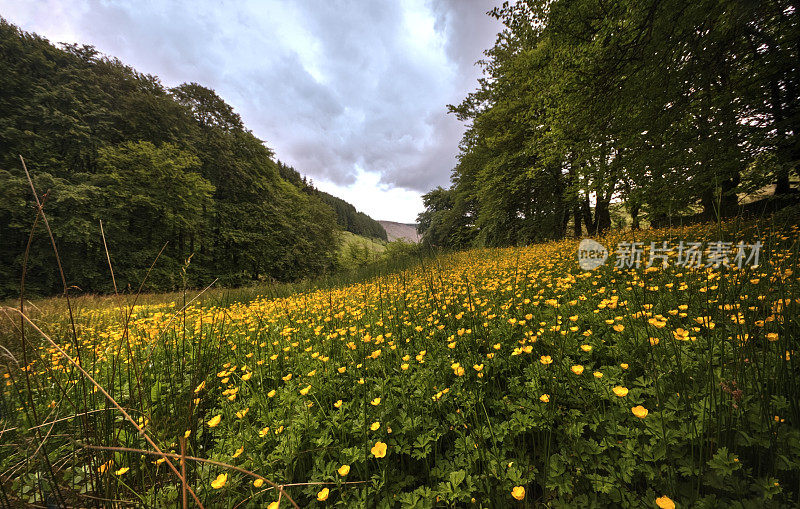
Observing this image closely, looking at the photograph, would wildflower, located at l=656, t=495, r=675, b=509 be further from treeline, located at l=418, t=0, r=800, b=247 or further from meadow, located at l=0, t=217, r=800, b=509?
treeline, located at l=418, t=0, r=800, b=247

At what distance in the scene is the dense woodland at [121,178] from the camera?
12.8 m

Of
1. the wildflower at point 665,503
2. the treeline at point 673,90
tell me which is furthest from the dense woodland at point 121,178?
the treeline at point 673,90

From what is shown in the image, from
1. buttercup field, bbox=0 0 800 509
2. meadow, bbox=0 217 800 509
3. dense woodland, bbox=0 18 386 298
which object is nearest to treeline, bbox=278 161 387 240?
dense woodland, bbox=0 18 386 298

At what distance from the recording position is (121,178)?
47.2ft

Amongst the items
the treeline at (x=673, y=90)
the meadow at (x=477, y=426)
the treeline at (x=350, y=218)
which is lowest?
the meadow at (x=477, y=426)

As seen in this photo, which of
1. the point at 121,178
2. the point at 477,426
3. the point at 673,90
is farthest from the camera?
the point at 121,178

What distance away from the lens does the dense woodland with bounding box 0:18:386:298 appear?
12781 millimetres

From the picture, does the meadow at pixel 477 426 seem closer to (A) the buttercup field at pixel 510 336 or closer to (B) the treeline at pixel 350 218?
(A) the buttercup field at pixel 510 336

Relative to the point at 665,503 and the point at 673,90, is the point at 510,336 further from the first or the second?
the point at 673,90

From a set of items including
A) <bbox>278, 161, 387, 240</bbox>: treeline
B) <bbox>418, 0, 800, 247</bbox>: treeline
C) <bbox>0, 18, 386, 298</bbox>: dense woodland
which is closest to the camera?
<bbox>418, 0, 800, 247</bbox>: treeline

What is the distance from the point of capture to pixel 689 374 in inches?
67.9

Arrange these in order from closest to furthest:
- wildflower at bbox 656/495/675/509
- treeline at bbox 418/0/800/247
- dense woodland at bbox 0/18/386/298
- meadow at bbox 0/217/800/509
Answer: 1. wildflower at bbox 656/495/675/509
2. meadow at bbox 0/217/800/509
3. treeline at bbox 418/0/800/247
4. dense woodland at bbox 0/18/386/298

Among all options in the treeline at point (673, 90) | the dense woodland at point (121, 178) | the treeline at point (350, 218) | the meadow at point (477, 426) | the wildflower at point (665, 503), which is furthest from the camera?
the treeline at point (350, 218)

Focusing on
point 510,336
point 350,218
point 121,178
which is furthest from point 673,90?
point 350,218
